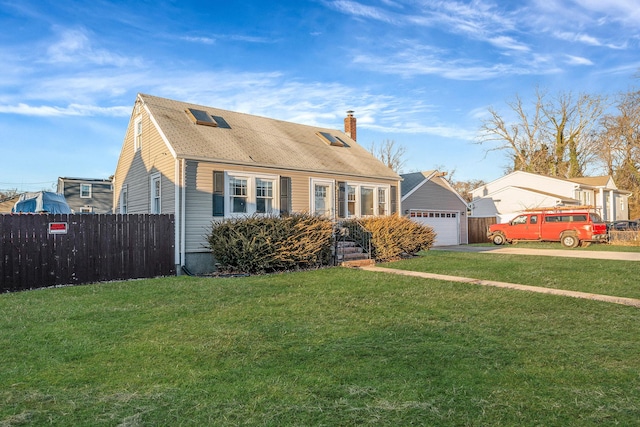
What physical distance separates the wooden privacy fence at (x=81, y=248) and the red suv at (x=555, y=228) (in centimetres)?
1883

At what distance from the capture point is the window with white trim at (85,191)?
112 ft

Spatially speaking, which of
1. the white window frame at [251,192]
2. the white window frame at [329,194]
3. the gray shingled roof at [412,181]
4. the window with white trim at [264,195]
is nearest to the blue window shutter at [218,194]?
the white window frame at [251,192]

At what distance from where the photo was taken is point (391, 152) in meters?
45.7

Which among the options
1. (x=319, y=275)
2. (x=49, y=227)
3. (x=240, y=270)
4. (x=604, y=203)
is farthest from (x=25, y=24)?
(x=604, y=203)

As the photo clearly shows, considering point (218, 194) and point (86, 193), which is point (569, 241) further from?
point (86, 193)

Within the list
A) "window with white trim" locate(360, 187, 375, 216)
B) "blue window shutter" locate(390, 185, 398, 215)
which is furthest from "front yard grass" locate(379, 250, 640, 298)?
"blue window shutter" locate(390, 185, 398, 215)

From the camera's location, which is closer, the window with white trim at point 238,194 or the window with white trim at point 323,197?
the window with white trim at point 238,194

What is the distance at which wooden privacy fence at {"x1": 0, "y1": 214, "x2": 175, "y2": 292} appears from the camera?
9242 mm

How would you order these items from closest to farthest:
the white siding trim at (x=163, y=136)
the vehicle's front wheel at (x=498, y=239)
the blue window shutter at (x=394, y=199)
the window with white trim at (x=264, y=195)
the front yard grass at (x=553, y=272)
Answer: the front yard grass at (x=553, y=272), the white siding trim at (x=163, y=136), the window with white trim at (x=264, y=195), the blue window shutter at (x=394, y=199), the vehicle's front wheel at (x=498, y=239)

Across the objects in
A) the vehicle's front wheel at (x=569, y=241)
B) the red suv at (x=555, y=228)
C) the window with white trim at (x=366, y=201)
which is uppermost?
the window with white trim at (x=366, y=201)

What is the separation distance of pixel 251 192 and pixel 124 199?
660cm

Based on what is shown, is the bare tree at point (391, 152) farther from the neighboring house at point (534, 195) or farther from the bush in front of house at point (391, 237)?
the bush in front of house at point (391, 237)

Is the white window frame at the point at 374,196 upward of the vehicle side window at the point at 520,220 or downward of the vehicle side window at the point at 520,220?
upward

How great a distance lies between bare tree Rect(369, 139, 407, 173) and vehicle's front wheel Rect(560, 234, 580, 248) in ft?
83.0
